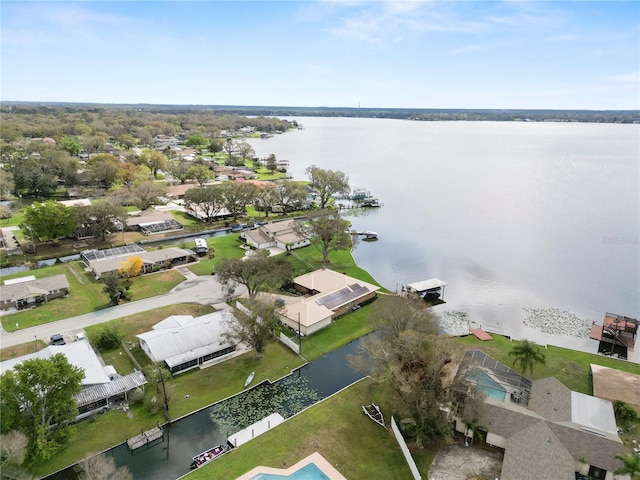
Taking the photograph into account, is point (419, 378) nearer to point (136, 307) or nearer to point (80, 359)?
point (80, 359)

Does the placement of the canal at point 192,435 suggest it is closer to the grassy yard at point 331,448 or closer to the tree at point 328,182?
the grassy yard at point 331,448

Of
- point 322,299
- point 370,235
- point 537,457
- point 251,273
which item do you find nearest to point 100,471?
point 251,273

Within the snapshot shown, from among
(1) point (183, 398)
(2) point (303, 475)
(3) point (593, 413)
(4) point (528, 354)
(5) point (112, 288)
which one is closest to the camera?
(2) point (303, 475)

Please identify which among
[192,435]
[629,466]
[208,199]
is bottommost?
[192,435]

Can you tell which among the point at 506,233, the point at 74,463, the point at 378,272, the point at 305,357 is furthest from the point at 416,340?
the point at 506,233

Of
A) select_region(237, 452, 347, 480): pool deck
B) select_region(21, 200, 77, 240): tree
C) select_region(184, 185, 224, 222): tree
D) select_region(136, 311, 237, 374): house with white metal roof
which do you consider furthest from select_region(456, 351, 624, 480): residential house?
select_region(21, 200, 77, 240): tree

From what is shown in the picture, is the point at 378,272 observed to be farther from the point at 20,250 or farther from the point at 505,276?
the point at 20,250
